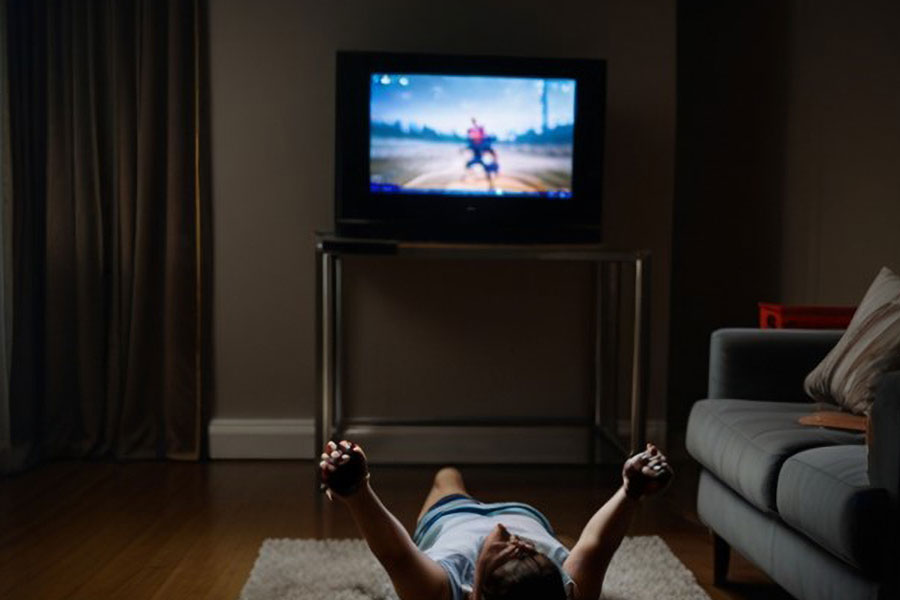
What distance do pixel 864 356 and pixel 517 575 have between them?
3.71 ft

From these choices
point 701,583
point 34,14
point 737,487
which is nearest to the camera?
point 737,487

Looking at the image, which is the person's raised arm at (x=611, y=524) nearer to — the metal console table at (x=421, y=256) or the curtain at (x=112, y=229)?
the metal console table at (x=421, y=256)

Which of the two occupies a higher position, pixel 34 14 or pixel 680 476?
pixel 34 14

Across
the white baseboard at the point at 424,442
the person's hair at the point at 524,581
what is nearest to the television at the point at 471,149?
the white baseboard at the point at 424,442

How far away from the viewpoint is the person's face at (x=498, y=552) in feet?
4.99

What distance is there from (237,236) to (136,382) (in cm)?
64

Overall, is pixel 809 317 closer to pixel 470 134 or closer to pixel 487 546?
pixel 470 134

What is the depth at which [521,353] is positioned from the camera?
3748mm

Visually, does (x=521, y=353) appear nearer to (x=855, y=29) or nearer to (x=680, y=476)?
(x=680, y=476)

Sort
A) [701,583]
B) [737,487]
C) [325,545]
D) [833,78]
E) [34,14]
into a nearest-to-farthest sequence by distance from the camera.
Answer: [737,487]
[701,583]
[325,545]
[34,14]
[833,78]

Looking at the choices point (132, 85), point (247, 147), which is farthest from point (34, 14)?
point (247, 147)

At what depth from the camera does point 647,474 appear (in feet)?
5.88

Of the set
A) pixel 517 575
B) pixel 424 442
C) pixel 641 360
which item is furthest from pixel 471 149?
pixel 517 575

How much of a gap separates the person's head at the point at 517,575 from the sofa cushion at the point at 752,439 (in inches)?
27.0
